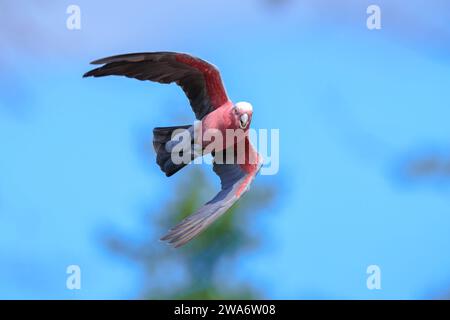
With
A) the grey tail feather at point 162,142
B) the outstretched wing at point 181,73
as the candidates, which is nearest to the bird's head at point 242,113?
the outstretched wing at point 181,73

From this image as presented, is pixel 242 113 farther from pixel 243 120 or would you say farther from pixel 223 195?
pixel 223 195

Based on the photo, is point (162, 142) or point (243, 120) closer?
point (243, 120)

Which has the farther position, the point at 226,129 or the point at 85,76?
the point at 226,129

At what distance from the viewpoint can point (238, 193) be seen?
1004cm

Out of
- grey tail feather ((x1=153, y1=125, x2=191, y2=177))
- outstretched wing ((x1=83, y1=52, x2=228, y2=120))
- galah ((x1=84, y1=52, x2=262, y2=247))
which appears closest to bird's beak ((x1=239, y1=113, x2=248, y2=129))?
galah ((x1=84, y1=52, x2=262, y2=247))

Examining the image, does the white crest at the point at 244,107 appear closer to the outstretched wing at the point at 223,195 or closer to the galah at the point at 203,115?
the galah at the point at 203,115

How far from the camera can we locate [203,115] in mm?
10117

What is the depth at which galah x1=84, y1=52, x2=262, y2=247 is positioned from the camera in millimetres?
9531

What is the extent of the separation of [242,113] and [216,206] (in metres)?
0.71

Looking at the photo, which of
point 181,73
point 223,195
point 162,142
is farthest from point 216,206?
point 181,73

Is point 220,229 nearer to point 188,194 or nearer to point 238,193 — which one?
point 188,194

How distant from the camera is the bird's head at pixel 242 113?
9.66m
